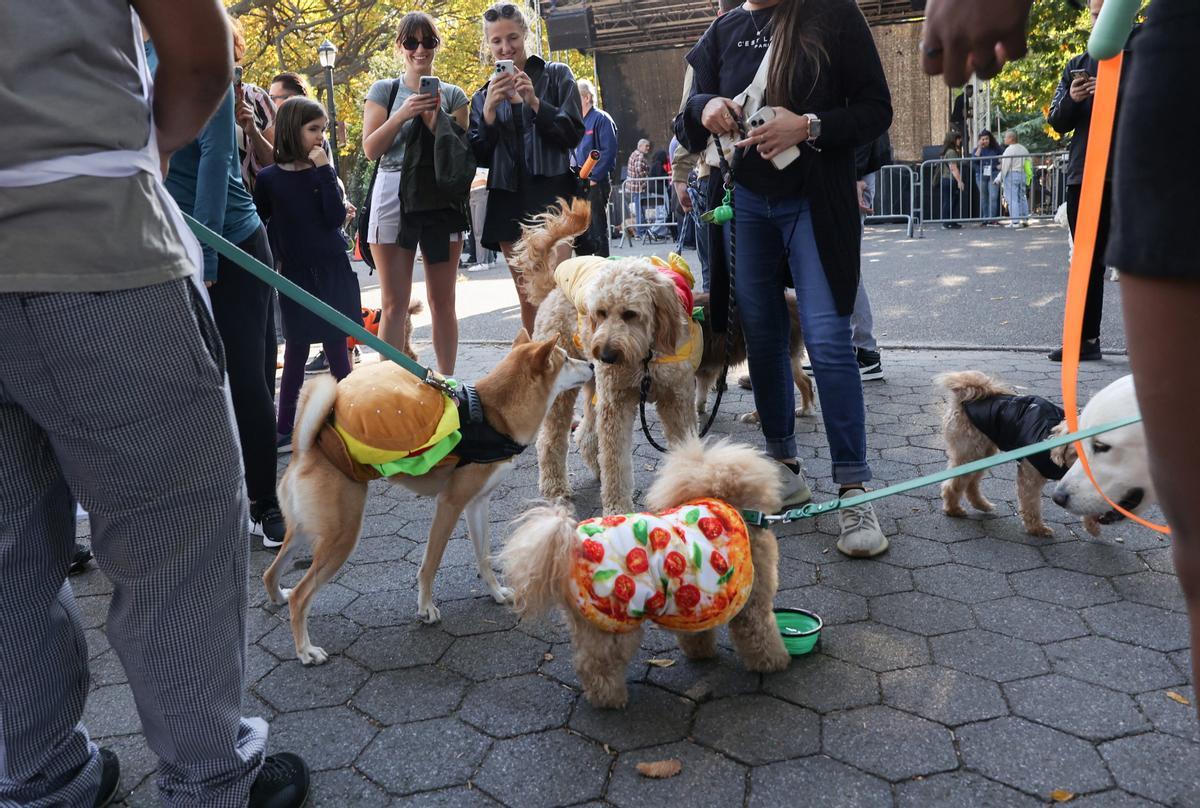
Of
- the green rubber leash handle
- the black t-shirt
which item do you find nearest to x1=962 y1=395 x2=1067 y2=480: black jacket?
the black t-shirt

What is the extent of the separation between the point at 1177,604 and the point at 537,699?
7.13ft

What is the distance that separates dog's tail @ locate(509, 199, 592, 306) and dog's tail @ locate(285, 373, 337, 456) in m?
2.18

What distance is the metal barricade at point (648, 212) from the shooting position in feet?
60.7

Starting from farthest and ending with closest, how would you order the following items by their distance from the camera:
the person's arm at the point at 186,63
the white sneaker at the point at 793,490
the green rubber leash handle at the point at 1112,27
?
the white sneaker at the point at 793,490 < the person's arm at the point at 186,63 < the green rubber leash handle at the point at 1112,27

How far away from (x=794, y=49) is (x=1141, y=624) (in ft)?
8.04

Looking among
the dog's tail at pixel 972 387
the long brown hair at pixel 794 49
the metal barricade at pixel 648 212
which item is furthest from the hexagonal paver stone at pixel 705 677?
the metal barricade at pixel 648 212

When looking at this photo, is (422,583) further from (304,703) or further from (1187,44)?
(1187,44)

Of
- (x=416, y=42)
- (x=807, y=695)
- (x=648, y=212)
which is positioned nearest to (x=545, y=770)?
(x=807, y=695)

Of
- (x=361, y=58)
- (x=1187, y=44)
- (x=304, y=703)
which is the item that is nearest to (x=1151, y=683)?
(x=1187, y=44)

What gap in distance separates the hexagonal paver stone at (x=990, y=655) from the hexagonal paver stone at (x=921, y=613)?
0.20 feet

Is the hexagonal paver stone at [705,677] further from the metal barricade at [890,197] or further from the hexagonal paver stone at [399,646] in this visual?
the metal barricade at [890,197]

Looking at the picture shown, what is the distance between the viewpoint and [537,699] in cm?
266

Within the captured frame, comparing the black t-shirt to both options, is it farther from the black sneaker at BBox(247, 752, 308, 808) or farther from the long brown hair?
the black sneaker at BBox(247, 752, 308, 808)

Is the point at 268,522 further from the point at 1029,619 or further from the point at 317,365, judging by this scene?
the point at 317,365
